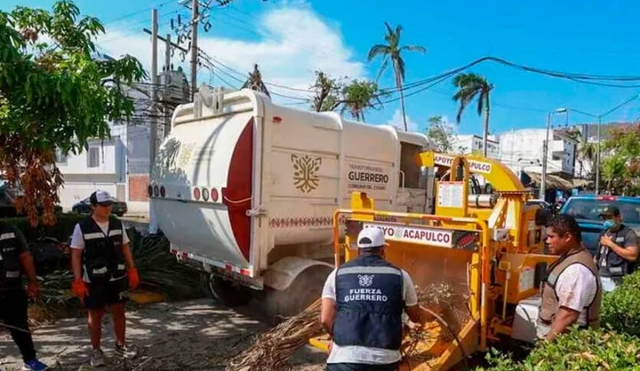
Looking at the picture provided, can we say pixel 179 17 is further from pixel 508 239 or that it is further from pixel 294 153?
pixel 508 239

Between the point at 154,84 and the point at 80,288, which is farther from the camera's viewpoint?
the point at 154,84

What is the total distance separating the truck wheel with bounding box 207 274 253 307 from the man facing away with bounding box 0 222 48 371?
269 cm

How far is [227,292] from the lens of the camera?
715cm

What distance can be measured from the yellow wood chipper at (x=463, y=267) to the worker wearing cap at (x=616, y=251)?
4.56 ft

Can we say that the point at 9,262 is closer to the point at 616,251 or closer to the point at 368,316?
the point at 368,316

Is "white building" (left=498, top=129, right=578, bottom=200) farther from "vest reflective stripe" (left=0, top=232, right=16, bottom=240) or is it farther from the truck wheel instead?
"vest reflective stripe" (left=0, top=232, right=16, bottom=240)

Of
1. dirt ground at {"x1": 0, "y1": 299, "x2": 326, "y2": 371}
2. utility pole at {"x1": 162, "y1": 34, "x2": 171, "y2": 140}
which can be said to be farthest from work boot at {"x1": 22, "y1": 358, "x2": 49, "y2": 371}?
utility pole at {"x1": 162, "y1": 34, "x2": 171, "y2": 140}

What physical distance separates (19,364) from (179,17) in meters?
13.6

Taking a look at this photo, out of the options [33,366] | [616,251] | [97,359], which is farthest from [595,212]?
[33,366]

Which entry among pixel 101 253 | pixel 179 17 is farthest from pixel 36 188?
pixel 179 17

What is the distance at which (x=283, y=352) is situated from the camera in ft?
13.9

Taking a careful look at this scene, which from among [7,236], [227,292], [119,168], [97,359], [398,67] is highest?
[398,67]

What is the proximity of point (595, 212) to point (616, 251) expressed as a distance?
418cm

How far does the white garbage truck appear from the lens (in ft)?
18.1
